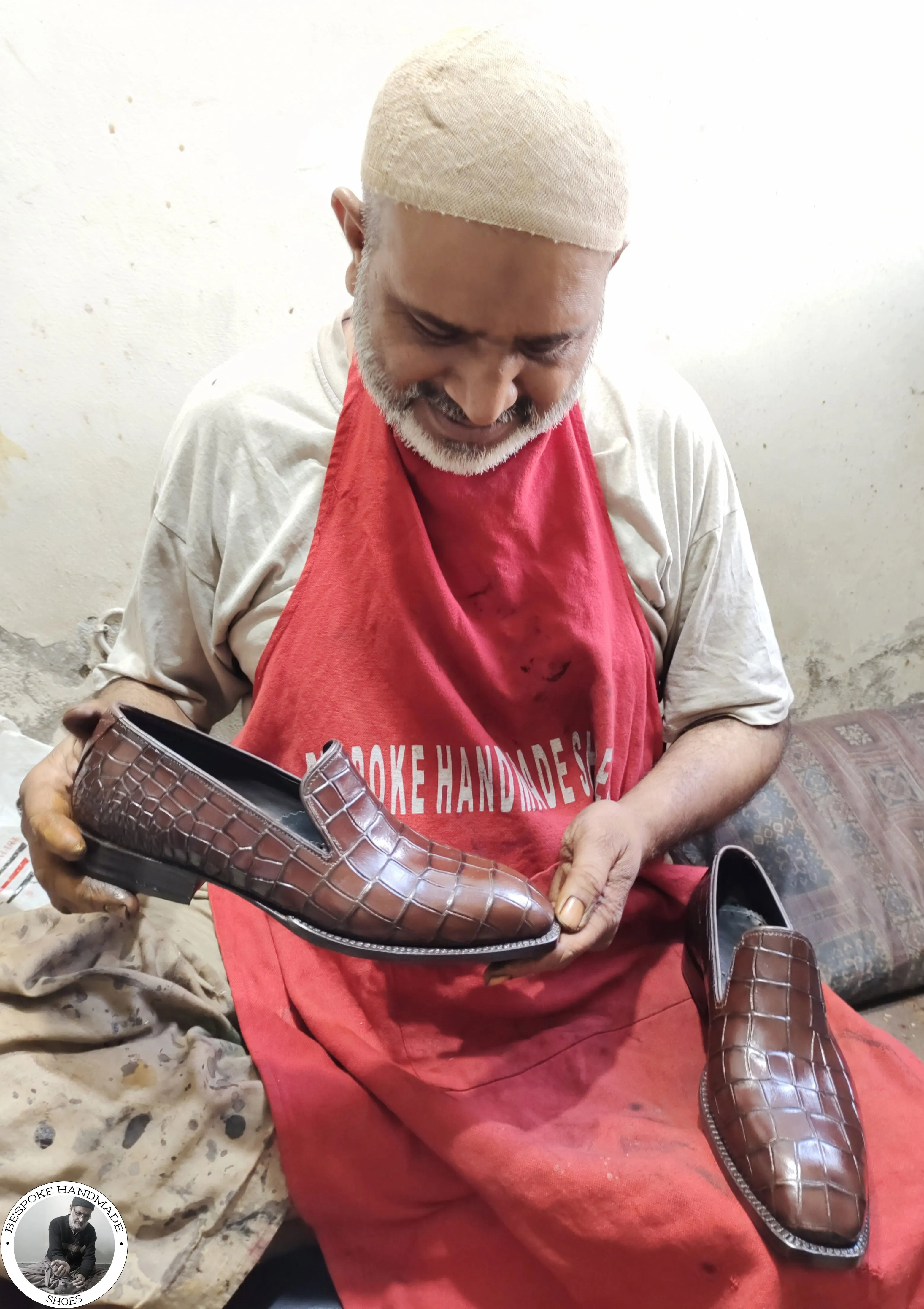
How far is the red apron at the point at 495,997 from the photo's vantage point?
80 centimetres

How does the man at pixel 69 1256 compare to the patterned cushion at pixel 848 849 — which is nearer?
the man at pixel 69 1256

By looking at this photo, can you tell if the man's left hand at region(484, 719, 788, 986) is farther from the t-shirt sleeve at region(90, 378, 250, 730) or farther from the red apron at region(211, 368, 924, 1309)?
the t-shirt sleeve at region(90, 378, 250, 730)

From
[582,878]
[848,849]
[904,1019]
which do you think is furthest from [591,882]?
[904,1019]

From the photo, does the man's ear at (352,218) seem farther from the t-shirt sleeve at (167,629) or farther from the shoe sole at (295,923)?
the shoe sole at (295,923)

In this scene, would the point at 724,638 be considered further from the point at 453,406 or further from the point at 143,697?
the point at 143,697

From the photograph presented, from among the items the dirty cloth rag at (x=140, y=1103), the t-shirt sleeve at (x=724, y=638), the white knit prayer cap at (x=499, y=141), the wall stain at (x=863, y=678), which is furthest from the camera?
the wall stain at (x=863, y=678)

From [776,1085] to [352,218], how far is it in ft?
3.13

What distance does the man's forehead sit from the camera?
73 centimetres

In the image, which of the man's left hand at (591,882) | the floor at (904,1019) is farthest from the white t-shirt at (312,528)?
the floor at (904,1019)

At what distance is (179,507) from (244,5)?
716mm

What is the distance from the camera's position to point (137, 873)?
0.83m

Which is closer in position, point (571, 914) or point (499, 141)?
point (499, 141)

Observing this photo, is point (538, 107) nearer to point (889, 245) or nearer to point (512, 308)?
point (512, 308)

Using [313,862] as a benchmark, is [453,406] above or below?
above
